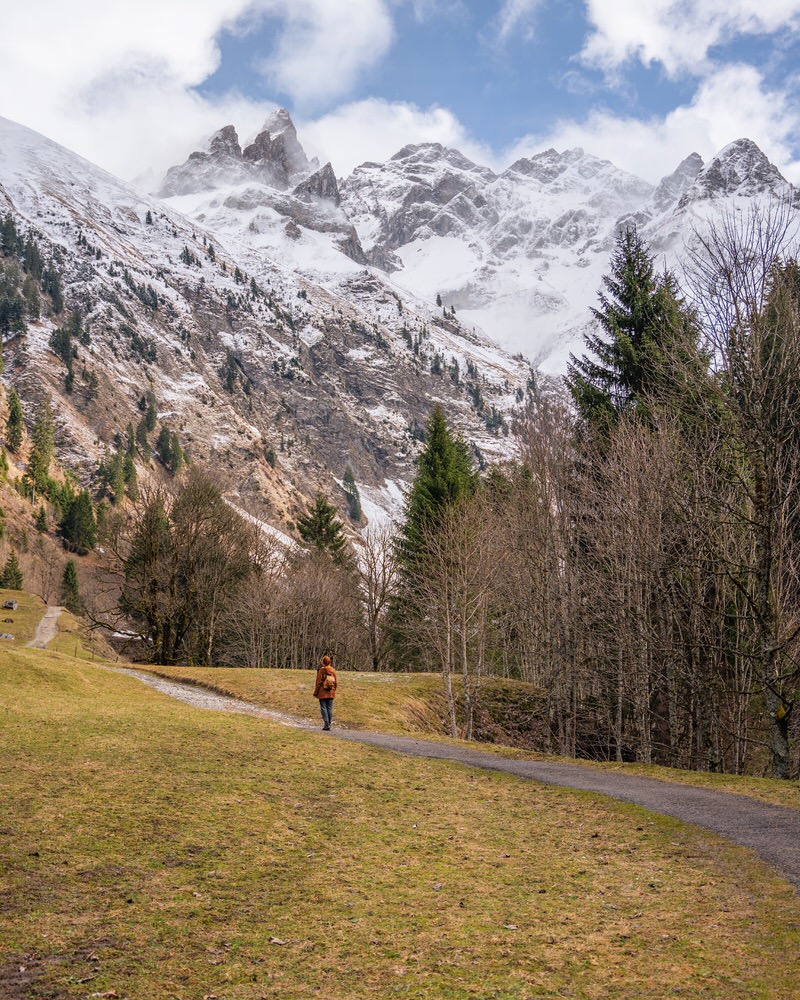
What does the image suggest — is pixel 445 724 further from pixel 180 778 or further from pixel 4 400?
pixel 4 400

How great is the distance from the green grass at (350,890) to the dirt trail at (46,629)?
64.3m

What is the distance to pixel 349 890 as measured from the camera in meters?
8.54

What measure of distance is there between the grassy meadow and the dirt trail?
64.1m

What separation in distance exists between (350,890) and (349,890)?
1cm

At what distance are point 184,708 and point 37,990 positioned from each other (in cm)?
1897

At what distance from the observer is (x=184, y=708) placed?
24.1m

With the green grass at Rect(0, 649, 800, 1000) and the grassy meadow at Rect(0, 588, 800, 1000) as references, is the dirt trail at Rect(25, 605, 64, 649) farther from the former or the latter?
the green grass at Rect(0, 649, 800, 1000)

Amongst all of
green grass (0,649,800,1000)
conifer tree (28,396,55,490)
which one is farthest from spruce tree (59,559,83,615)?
green grass (0,649,800,1000)

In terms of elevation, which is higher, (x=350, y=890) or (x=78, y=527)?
(x=78, y=527)

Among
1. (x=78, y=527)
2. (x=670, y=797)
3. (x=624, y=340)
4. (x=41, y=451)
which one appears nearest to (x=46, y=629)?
(x=78, y=527)

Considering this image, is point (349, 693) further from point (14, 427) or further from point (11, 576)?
point (14, 427)

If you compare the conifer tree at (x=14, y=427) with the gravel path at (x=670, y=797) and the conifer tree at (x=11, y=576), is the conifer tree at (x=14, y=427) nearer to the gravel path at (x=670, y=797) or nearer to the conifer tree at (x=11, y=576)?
the conifer tree at (x=11, y=576)

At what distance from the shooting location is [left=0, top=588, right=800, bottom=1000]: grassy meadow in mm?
6297

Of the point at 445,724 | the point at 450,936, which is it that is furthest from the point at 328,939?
the point at 445,724
